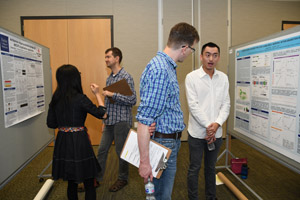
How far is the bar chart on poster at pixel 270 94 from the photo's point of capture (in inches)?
61.8

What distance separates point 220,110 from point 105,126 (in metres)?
1.26

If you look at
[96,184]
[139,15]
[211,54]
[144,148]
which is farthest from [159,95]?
[139,15]

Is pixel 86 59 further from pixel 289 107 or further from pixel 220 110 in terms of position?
pixel 289 107

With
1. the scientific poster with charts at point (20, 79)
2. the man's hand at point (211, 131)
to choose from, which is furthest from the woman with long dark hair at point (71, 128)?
the man's hand at point (211, 131)

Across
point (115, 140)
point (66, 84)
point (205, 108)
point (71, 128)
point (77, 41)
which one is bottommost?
point (115, 140)

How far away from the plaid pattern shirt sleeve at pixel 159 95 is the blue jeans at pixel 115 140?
121cm

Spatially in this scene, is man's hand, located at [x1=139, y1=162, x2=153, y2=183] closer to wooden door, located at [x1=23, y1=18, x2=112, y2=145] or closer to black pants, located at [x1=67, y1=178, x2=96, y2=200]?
black pants, located at [x1=67, y1=178, x2=96, y2=200]

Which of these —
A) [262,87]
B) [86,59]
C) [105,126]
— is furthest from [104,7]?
[262,87]

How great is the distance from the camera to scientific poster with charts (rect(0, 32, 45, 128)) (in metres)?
1.54

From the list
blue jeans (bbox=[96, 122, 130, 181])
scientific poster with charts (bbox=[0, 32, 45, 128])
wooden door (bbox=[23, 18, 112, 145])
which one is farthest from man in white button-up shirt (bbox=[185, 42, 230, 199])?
wooden door (bbox=[23, 18, 112, 145])

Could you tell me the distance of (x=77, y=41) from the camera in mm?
3971

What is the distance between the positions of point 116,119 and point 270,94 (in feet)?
4.93

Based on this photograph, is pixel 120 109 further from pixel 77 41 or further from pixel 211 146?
pixel 77 41

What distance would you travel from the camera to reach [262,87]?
1944mm
